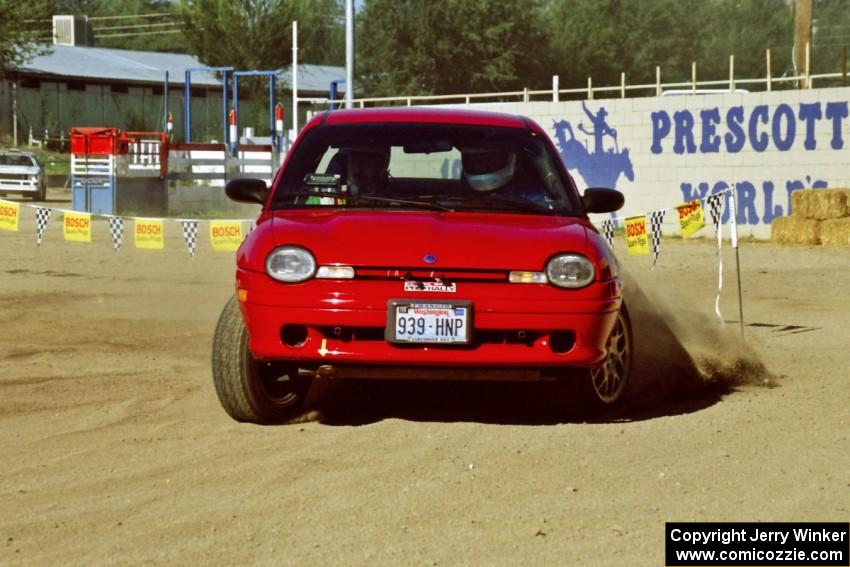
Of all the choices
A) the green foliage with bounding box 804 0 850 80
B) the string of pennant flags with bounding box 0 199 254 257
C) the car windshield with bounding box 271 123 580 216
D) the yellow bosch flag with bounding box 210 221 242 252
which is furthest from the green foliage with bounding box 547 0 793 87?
the car windshield with bounding box 271 123 580 216

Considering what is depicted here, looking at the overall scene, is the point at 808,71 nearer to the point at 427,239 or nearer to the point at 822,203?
the point at 822,203

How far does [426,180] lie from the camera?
7.84m

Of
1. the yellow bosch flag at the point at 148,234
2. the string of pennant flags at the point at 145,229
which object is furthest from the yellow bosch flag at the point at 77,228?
the yellow bosch flag at the point at 148,234

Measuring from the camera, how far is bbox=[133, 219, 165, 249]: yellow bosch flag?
550 inches

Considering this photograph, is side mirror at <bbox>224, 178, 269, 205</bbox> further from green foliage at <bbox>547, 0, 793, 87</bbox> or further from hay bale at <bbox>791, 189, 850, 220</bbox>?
green foliage at <bbox>547, 0, 793, 87</bbox>

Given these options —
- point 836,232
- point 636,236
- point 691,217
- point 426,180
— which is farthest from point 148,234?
point 836,232

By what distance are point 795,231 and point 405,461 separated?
1760 cm

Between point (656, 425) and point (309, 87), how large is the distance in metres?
72.8

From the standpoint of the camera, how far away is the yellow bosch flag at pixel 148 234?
13967 millimetres

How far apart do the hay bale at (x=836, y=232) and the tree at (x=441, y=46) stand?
157ft

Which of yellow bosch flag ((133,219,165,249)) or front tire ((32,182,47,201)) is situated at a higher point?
front tire ((32,182,47,201))

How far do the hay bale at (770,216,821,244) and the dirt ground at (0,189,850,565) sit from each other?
39.3ft

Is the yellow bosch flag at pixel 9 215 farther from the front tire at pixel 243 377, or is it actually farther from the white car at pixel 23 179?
the white car at pixel 23 179

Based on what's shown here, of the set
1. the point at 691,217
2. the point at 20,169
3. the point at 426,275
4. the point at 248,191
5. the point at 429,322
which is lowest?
the point at 429,322
